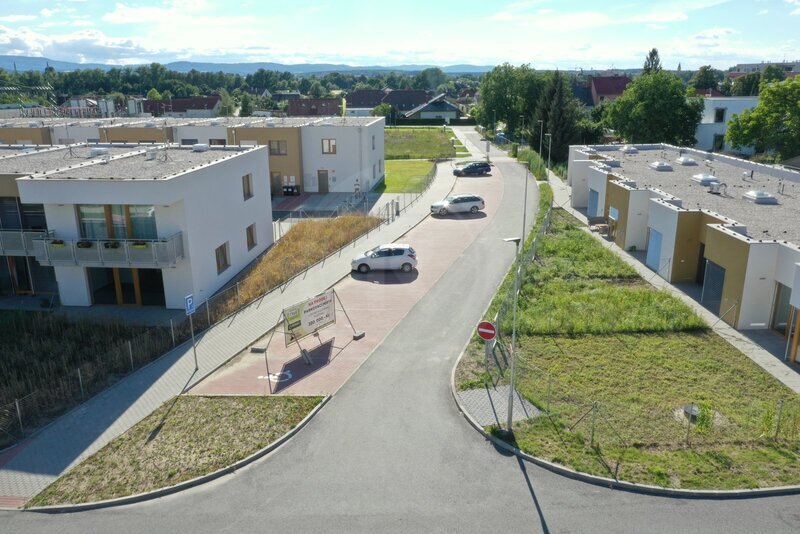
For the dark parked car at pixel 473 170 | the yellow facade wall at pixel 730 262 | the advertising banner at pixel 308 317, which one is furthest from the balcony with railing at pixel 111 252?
the dark parked car at pixel 473 170

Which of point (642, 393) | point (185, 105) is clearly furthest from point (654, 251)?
point (185, 105)

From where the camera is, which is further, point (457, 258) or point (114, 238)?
point (457, 258)

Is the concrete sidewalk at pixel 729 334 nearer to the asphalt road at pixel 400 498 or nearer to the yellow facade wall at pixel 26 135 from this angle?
the asphalt road at pixel 400 498

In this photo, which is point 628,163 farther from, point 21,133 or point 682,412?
point 21,133

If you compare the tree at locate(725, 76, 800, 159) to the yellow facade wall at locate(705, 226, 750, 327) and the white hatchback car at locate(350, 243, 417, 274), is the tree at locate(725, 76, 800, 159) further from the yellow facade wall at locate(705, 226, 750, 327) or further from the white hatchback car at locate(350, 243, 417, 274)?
the white hatchback car at locate(350, 243, 417, 274)

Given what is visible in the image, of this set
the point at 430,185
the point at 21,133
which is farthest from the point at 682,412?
the point at 21,133

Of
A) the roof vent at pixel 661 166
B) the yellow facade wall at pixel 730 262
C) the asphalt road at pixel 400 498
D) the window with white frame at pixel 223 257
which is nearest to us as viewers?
the asphalt road at pixel 400 498

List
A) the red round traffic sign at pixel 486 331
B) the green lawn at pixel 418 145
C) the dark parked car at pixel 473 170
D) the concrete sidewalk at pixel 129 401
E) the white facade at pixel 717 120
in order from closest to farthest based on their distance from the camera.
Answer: the concrete sidewalk at pixel 129 401, the red round traffic sign at pixel 486 331, the dark parked car at pixel 473 170, the white facade at pixel 717 120, the green lawn at pixel 418 145
